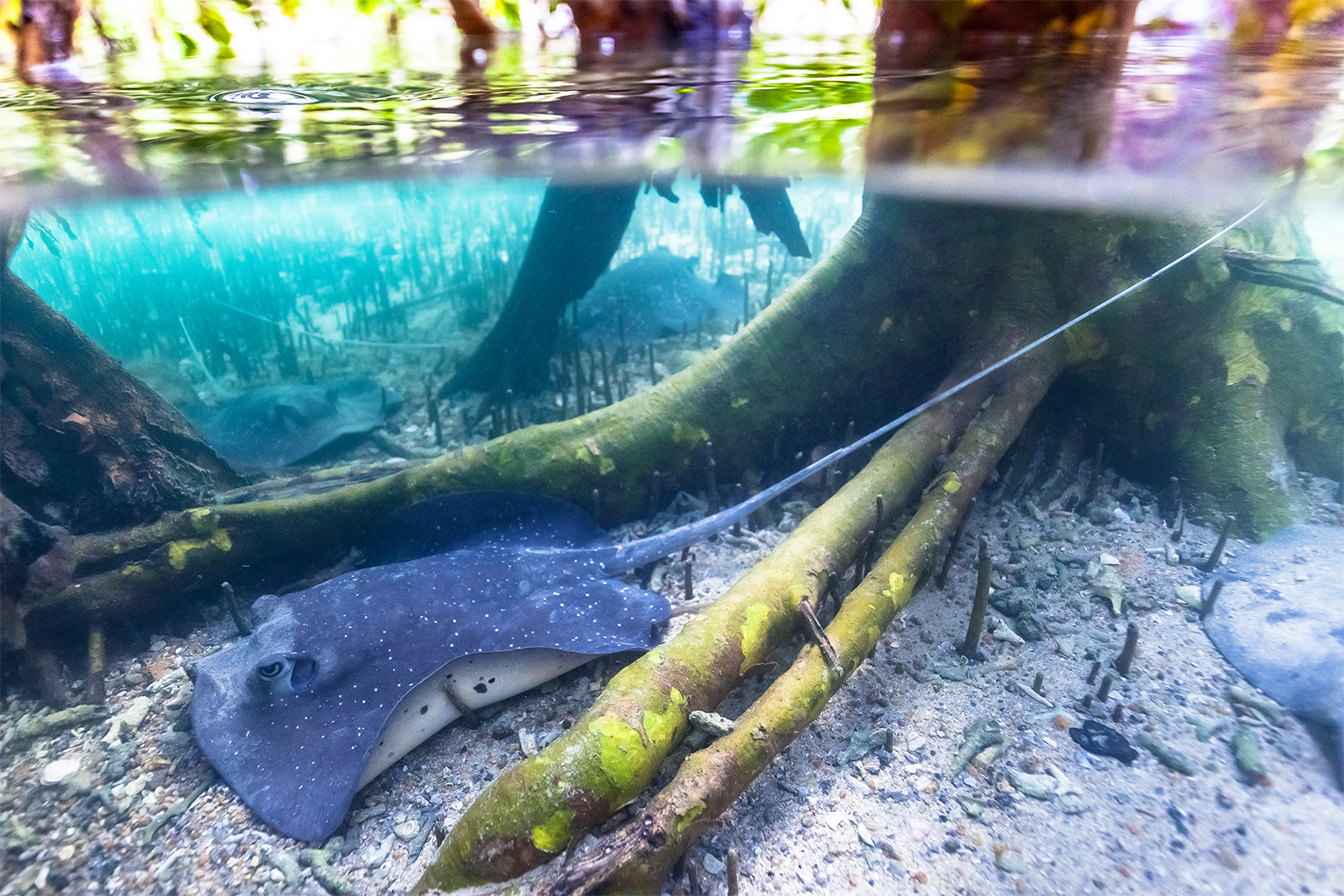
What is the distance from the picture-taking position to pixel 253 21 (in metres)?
6.41

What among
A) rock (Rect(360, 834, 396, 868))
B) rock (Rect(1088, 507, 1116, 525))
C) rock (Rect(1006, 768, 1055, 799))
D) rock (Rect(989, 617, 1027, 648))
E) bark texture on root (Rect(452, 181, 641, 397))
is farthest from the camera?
bark texture on root (Rect(452, 181, 641, 397))

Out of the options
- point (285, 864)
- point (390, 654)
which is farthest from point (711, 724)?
point (285, 864)

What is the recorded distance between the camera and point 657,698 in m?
3.05

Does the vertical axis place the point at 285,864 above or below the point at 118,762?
above

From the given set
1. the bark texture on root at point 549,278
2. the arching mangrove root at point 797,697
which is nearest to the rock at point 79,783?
the arching mangrove root at point 797,697

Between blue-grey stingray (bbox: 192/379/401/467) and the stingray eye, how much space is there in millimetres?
4231

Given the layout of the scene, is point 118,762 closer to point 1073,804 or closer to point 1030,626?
point 1073,804

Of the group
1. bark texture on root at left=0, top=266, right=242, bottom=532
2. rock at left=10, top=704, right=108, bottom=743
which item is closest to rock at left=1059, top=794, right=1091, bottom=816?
rock at left=10, top=704, right=108, bottom=743

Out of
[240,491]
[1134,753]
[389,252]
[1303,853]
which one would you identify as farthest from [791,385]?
[389,252]

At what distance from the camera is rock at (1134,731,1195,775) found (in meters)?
3.02

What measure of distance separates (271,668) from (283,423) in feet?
17.6

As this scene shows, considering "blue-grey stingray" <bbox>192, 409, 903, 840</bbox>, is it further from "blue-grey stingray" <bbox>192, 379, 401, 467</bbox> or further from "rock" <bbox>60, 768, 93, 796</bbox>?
"blue-grey stingray" <bbox>192, 379, 401, 467</bbox>

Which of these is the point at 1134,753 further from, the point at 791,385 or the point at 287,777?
the point at 287,777

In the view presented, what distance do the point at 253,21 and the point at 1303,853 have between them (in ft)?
35.3
